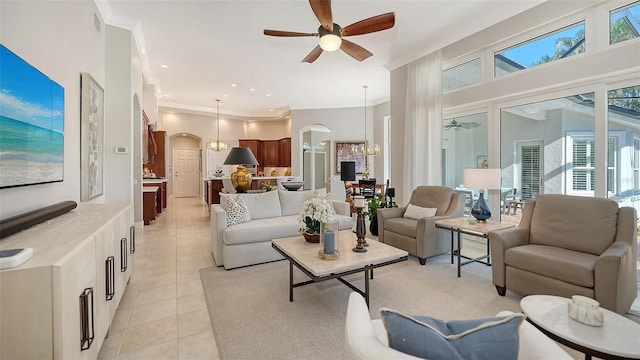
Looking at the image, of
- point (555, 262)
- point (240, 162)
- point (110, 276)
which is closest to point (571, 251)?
point (555, 262)

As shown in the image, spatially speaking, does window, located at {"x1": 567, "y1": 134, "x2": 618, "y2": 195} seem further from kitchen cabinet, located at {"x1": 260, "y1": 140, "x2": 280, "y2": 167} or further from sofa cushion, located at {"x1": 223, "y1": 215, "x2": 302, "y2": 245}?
kitchen cabinet, located at {"x1": 260, "y1": 140, "x2": 280, "y2": 167}

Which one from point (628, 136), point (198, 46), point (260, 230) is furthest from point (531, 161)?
point (198, 46)

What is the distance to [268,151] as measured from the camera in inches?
432

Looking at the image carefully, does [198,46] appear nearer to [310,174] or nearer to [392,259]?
[392,259]

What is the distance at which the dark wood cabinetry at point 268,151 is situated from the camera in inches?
423

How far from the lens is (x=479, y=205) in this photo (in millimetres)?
3445

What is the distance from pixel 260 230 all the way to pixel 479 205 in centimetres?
266

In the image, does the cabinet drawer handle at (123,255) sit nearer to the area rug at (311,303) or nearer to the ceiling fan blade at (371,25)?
the area rug at (311,303)

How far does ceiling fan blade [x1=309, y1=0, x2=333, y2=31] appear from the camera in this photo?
254 cm

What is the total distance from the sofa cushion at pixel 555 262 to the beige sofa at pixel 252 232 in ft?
6.81

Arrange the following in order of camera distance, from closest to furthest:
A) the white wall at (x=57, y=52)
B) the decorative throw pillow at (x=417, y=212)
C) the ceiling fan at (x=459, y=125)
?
the white wall at (x=57, y=52) → the decorative throw pillow at (x=417, y=212) → the ceiling fan at (x=459, y=125)

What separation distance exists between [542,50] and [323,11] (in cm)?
289

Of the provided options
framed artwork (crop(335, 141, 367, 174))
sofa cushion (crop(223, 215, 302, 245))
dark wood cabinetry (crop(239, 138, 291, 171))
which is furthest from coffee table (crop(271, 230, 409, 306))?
dark wood cabinetry (crop(239, 138, 291, 171))

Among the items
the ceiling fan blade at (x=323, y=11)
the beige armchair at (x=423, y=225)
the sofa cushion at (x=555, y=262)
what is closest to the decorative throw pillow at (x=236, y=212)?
the beige armchair at (x=423, y=225)
